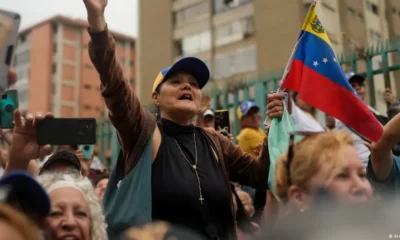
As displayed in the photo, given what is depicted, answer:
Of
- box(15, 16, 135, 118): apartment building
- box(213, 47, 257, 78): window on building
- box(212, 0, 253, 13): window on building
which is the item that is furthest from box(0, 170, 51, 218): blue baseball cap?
box(15, 16, 135, 118): apartment building

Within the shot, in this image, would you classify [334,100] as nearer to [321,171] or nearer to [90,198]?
[90,198]

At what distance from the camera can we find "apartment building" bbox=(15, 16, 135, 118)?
44031 mm

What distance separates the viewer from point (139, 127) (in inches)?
80.6

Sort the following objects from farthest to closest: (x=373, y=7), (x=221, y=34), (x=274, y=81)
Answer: (x=221, y=34) → (x=373, y=7) → (x=274, y=81)

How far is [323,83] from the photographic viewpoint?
219cm

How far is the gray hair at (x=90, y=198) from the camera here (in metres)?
1.83

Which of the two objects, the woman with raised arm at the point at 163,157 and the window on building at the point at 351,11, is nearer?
the woman with raised arm at the point at 163,157

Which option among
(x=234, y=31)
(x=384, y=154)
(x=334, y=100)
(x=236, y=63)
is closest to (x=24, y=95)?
(x=234, y=31)

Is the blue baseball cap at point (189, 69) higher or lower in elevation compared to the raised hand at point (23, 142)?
higher

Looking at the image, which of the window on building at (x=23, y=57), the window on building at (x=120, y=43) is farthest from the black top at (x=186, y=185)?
the window on building at (x=120, y=43)

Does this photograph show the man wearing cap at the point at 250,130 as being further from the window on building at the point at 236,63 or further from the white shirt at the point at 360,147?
the window on building at the point at 236,63

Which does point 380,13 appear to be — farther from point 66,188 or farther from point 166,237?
point 166,237

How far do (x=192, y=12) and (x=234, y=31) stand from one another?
11.0 feet

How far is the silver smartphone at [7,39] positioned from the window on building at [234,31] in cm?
2021
